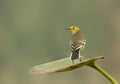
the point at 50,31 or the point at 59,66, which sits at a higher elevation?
the point at 59,66

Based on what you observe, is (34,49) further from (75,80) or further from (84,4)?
(75,80)

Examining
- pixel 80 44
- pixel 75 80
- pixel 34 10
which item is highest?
pixel 80 44

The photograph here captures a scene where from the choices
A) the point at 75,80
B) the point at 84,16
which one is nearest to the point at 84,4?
the point at 84,16

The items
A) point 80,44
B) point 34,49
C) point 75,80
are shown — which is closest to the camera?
point 80,44

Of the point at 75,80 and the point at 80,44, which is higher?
the point at 80,44

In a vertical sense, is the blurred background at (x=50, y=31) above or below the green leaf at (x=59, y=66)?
below

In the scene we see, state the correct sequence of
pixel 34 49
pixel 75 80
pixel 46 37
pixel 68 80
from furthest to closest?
pixel 46 37
pixel 34 49
pixel 75 80
pixel 68 80

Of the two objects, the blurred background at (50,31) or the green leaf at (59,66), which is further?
the blurred background at (50,31)

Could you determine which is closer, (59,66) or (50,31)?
(59,66)
